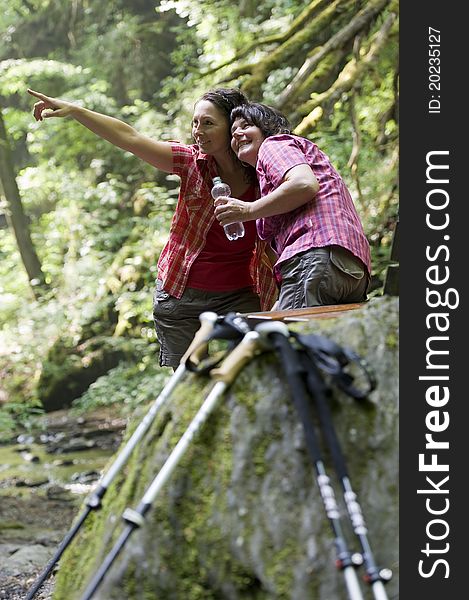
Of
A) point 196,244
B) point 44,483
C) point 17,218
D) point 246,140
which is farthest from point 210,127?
point 17,218

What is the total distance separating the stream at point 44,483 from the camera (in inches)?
219

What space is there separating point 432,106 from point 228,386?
1.09 metres

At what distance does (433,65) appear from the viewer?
251cm

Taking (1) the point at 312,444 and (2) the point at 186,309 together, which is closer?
(1) the point at 312,444

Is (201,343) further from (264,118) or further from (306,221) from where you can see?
(264,118)

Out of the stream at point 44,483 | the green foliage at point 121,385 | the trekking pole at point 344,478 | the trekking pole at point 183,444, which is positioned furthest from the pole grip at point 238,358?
the green foliage at point 121,385

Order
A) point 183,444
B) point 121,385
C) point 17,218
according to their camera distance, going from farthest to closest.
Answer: point 17,218 → point 121,385 → point 183,444

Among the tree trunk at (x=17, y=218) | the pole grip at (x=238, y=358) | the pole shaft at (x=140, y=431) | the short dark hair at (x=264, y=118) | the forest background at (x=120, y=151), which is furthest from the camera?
the tree trunk at (x=17, y=218)

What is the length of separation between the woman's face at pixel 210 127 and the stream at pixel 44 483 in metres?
2.38

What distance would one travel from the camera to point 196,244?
3867 millimetres

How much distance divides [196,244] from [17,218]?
1196cm

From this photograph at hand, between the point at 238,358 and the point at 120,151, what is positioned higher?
the point at 120,151

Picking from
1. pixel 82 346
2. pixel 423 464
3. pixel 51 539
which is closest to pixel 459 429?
pixel 423 464

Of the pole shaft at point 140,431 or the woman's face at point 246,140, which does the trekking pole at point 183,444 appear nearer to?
the pole shaft at point 140,431
